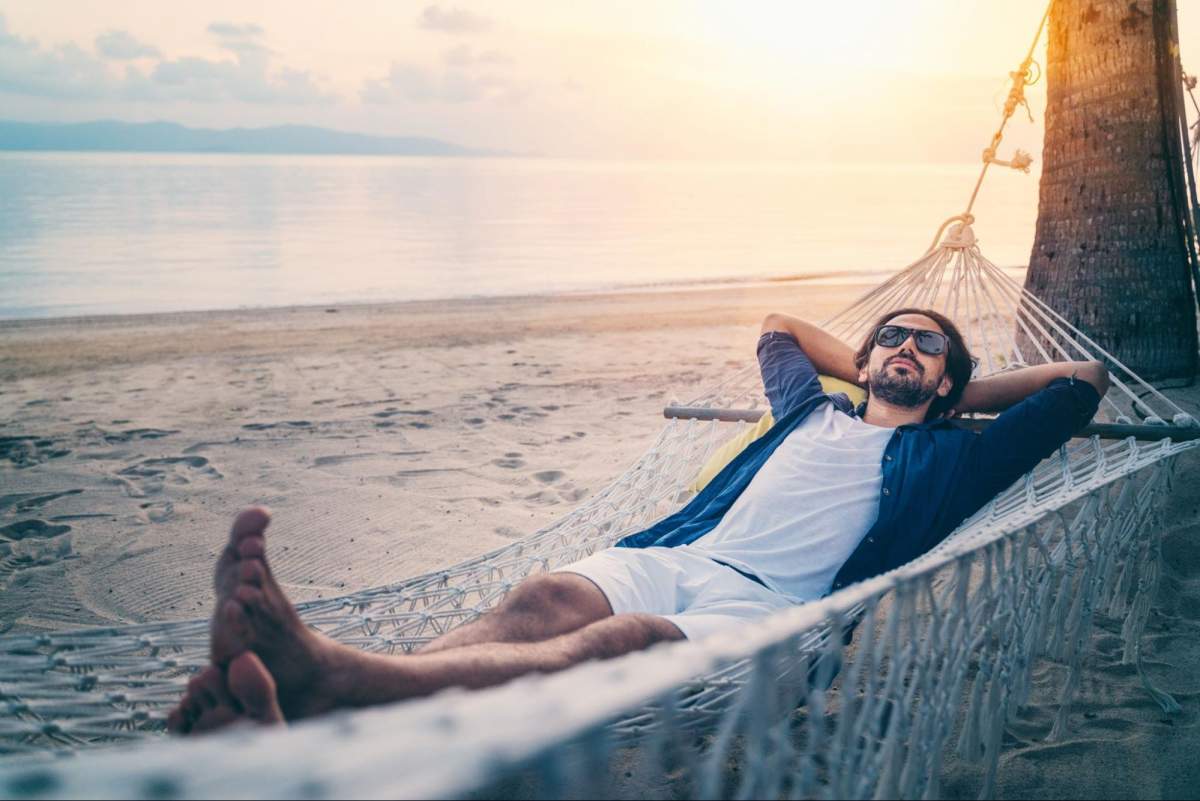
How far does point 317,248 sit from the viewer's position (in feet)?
42.6

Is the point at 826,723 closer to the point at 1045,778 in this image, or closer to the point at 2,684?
the point at 1045,778

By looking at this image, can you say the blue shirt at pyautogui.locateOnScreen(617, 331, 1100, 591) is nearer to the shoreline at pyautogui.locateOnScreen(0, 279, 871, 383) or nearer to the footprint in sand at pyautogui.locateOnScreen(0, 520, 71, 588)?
the footprint in sand at pyautogui.locateOnScreen(0, 520, 71, 588)

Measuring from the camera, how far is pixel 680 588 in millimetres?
1717

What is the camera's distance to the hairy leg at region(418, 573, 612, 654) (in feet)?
4.68

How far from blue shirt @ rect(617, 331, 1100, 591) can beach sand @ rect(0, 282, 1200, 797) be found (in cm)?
41

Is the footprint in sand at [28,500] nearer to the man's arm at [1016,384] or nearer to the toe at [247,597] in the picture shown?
the toe at [247,597]

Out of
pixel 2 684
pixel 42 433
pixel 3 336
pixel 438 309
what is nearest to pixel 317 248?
pixel 438 309

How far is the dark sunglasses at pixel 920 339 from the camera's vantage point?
6.76ft

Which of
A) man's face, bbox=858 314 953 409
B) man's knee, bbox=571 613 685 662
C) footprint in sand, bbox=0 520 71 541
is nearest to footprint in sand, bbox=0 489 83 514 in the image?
footprint in sand, bbox=0 520 71 541

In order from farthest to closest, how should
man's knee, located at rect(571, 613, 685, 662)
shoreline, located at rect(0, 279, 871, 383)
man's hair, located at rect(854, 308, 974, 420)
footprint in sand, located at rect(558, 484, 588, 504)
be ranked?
shoreline, located at rect(0, 279, 871, 383) < footprint in sand, located at rect(558, 484, 588, 504) < man's hair, located at rect(854, 308, 974, 420) < man's knee, located at rect(571, 613, 685, 662)

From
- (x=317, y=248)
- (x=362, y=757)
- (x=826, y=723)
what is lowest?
(x=826, y=723)

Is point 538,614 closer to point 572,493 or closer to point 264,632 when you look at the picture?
point 264,632

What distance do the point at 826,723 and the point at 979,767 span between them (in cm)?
30

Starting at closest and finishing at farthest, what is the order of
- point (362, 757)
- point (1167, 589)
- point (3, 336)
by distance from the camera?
point (362, 757)
point (1167, 589)
point (3, 336)
